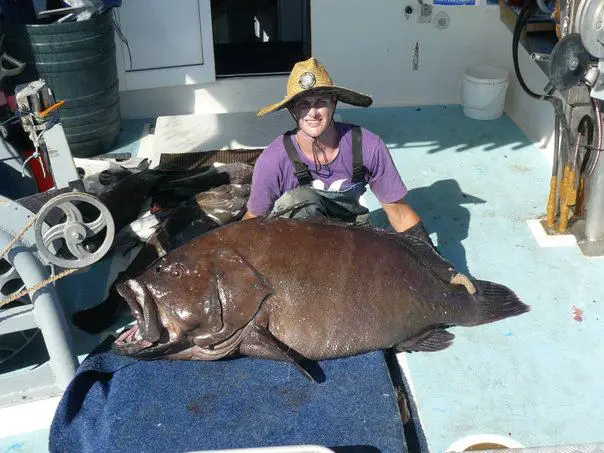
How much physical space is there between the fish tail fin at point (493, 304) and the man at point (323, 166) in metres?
0.43

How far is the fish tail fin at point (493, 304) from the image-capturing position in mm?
3361

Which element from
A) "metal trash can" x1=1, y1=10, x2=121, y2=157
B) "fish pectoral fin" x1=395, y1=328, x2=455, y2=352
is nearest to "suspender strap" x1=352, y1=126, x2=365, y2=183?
"fish pectoral fin" x1=395, y1=328, x2=455, y2=352

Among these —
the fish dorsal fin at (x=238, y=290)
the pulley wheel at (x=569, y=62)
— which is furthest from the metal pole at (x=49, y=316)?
the pulley wheel at (x=569, y=62)

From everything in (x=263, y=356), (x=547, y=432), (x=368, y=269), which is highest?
(x=368, y=269)

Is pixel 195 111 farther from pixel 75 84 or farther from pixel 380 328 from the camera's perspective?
pixel 380 328

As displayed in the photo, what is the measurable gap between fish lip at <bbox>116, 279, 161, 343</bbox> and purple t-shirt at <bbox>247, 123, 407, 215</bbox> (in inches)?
42.4

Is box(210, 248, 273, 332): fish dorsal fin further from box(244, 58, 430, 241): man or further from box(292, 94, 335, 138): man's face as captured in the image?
box(292, 94, 335, 138): man's face

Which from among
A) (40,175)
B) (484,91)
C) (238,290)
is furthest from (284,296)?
(484,91)

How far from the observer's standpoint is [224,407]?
285 cm

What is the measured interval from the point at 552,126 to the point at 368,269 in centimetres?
350

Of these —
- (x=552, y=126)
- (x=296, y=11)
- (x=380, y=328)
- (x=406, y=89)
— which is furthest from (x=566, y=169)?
(x=296, y=11)

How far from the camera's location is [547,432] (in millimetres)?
3262

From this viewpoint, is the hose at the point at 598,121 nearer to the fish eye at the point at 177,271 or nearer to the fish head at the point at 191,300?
the fish head at the point at 191,300

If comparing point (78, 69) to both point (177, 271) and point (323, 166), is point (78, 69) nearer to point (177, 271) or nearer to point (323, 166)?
point (323, 166)
